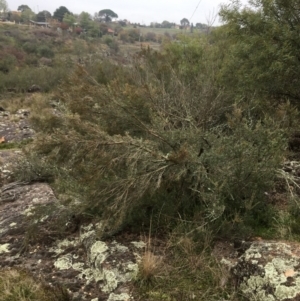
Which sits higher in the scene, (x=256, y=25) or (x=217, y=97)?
(x=256, y=25)

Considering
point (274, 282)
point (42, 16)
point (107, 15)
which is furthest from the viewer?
point (107, 15)

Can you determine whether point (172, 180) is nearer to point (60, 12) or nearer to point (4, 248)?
point (4, 248)

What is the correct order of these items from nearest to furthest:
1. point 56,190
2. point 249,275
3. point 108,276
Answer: point 249,275 < point 108,276 < point 56,190

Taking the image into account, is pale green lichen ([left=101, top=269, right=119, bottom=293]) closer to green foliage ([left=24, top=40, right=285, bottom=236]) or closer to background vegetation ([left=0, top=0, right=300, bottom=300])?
background vegetation ([left=0, top=0, right=300, bottom=300])

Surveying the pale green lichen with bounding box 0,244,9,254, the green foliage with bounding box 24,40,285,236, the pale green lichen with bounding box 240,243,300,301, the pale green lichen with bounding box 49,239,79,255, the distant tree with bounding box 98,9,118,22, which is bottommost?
the pale green lichen with bounding box 0,244,9,254

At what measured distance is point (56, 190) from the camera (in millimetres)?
4879

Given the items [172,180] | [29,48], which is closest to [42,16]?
[29,48]

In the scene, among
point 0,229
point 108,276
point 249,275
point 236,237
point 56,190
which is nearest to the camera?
point 249,275

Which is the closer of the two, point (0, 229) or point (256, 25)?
point (0, 229)

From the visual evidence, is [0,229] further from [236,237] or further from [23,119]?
[23,119]

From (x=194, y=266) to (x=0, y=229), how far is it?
2.33 meters


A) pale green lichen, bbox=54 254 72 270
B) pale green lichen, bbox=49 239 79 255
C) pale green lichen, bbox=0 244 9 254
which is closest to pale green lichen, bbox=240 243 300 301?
pale green lichen, bbox=54 254 72 270

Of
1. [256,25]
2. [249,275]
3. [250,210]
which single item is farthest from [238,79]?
[249,275]

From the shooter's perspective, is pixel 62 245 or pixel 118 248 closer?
pixel 118 248
